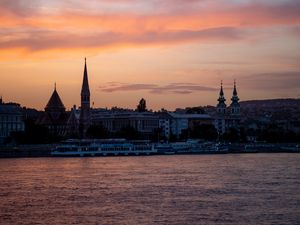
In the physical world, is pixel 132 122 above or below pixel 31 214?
above

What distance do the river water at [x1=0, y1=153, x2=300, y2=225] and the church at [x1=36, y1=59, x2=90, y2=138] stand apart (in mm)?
44641

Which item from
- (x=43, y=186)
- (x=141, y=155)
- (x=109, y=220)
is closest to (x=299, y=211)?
(x=109, y=220)

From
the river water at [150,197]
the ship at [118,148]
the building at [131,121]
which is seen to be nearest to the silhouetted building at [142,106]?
the building at [131,121]

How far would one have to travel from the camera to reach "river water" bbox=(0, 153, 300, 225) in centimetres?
2178

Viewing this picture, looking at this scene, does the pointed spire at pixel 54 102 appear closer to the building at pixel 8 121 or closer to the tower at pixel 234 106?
the building at pixel 8 121

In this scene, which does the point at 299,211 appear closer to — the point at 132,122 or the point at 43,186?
the point at 43,186

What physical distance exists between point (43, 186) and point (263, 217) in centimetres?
1191

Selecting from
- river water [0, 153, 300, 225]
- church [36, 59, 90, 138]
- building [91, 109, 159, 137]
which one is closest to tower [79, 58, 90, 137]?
church [36, 59, 90, 138]

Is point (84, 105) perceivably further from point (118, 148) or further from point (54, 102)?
point (118, 148)

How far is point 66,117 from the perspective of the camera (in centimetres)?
8825

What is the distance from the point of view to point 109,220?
21.4m

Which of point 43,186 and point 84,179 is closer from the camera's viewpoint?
point 43,186

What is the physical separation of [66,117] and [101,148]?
24.2m

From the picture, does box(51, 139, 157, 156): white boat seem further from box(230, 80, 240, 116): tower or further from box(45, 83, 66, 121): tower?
box(230, 80, 240, 116): tower
